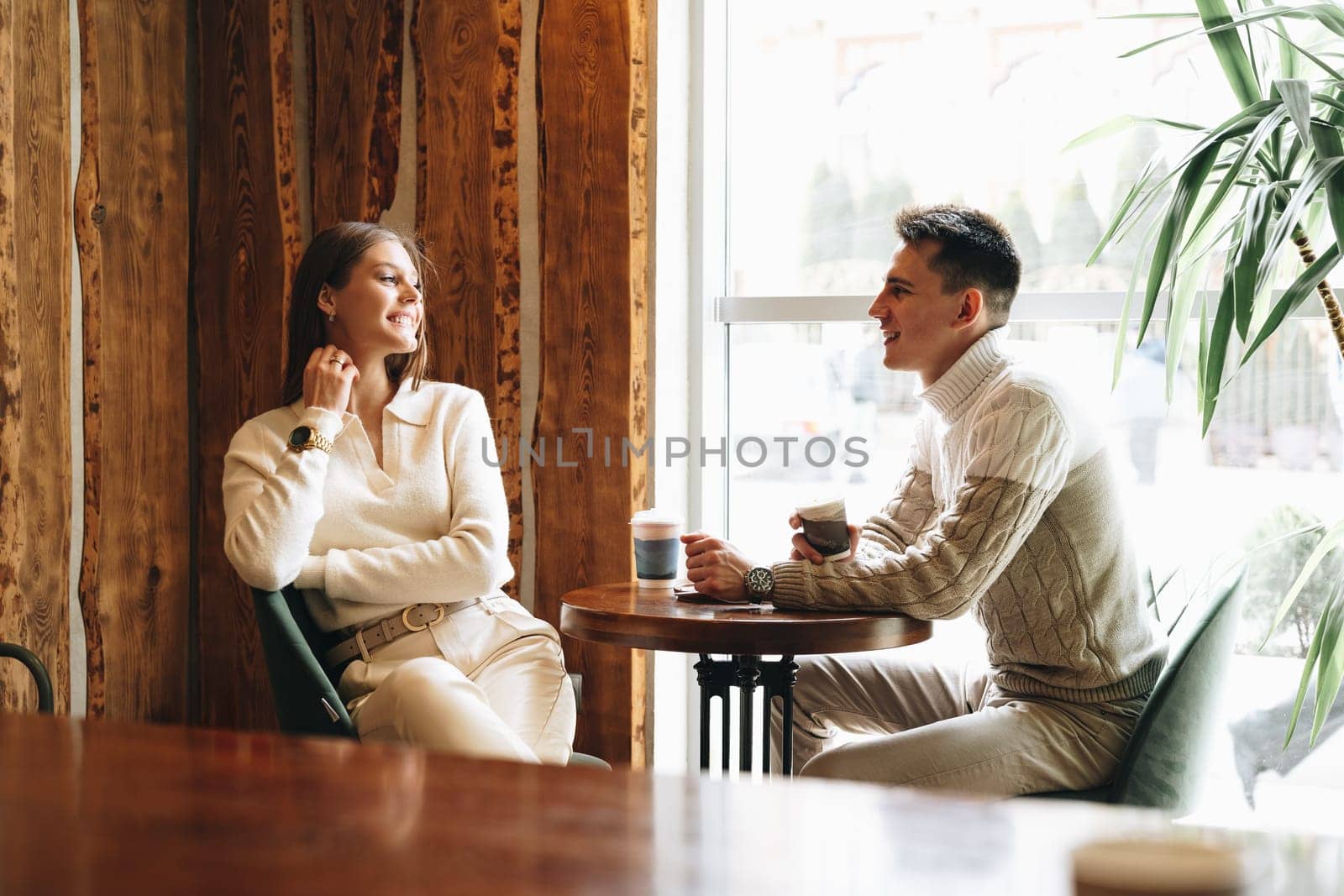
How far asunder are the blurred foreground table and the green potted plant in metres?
1.58

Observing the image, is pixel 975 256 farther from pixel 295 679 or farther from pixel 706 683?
pixel 295 679

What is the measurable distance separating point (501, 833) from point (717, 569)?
68.1 inches

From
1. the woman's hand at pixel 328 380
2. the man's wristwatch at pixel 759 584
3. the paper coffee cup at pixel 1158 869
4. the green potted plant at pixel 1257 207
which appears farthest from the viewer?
the woman's hand at pixel 328 380

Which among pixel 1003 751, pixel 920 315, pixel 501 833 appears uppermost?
pixel 920 315

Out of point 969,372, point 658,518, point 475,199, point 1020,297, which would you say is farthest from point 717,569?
point 475,199

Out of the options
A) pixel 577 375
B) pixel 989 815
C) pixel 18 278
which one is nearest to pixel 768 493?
pixel 577 375

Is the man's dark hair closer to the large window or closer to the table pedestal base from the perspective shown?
the large window

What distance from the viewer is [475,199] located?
9.59 feet

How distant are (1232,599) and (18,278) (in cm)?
253

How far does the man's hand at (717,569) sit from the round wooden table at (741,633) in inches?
1.0

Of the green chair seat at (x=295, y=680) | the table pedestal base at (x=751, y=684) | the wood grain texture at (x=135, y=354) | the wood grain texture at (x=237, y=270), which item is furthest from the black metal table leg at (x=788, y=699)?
the wood grain texture at (x=135, y=354)

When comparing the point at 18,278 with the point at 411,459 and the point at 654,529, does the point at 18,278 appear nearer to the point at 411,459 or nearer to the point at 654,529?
the point at 411,459

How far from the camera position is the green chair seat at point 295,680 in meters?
2.03

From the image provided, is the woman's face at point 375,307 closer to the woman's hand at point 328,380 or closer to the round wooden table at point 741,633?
the woman's hand at point 328,380
